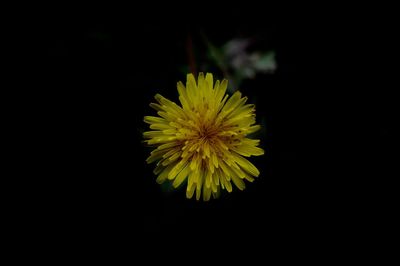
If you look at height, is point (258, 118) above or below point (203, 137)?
above

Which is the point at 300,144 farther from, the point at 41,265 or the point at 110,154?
the point at 41,265

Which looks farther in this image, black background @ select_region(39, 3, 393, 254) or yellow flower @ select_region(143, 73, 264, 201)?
black background @ select_region(39, 3, 393, 254)

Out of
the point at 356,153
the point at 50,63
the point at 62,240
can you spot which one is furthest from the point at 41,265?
the point at 356,153

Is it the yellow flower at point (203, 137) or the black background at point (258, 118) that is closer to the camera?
the yellow flower at point (203, 137)
